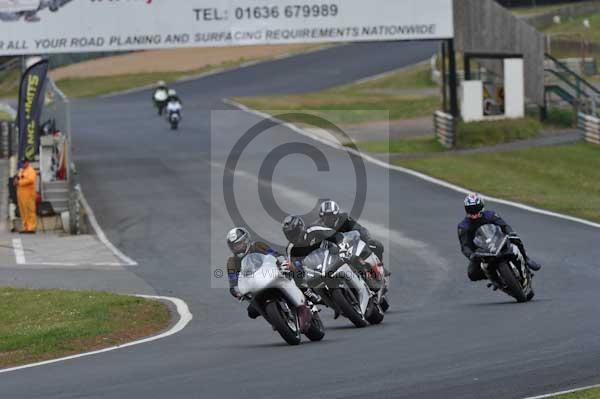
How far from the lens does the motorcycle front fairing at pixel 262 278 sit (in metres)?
13.3

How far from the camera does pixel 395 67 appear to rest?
66125 mm

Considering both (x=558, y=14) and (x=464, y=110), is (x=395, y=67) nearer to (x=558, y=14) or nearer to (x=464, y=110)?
(x=558, y=14)

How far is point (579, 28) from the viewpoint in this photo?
6894 cm

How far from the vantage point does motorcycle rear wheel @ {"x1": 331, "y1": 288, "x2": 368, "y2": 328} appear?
14.6 meters

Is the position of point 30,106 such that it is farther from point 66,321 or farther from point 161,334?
point 161,334

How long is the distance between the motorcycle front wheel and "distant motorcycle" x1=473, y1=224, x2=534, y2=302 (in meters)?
3.61

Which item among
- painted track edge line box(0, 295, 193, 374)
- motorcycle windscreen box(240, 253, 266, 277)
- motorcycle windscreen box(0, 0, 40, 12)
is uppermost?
motorcycle windscreen box(0, 0, 40, 12)

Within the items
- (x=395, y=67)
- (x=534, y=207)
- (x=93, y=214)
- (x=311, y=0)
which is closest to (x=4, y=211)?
(x=93, y=214)

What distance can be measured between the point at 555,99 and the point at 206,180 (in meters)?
18.8

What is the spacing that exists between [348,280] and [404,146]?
26.2 metres

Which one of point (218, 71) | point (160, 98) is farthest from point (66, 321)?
point (218, 71)

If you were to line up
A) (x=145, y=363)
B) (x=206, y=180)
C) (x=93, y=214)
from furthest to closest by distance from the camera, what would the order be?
(x=206, y=180), (x=93, y=214), (x=145, y=363)

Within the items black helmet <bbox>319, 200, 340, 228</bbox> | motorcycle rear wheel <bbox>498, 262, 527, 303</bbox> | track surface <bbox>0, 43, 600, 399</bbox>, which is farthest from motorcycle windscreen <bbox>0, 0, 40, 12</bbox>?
motorcycle rear wheel <bbox>498, 262, 527, 303</bbox>

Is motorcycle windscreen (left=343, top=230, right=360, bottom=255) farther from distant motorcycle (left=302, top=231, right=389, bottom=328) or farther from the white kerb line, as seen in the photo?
the white kerb line
